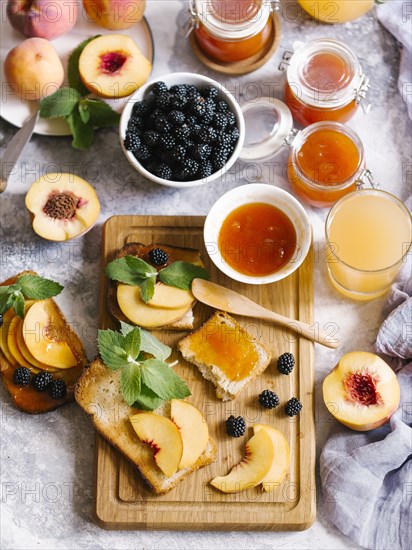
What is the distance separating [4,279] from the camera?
2.80 metres

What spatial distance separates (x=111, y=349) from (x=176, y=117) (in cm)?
75

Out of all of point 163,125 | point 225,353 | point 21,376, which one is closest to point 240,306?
point 225,353

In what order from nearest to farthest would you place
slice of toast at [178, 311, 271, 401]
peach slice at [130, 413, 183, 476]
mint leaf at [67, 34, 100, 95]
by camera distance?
peach slice at [130, 413, 183, 476] < slice of toast at [178, 311, 271, 401] < mint leaf at [67, 34, 100, 95]

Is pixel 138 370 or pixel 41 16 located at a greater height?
pixel 41 16

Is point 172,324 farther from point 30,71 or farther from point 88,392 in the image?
point 30,71

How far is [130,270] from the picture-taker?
264cm

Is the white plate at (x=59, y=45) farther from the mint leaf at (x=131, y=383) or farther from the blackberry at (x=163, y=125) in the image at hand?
the mint leaf at (x=131, y=383)

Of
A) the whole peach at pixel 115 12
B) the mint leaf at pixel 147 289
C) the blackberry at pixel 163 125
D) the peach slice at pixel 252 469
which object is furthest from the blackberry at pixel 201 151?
the peach slice at pixel 252 469

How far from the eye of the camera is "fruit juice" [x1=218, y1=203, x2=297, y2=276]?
2.65 m

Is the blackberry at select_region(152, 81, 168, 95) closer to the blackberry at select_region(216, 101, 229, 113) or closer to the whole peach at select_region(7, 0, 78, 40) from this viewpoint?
the blackberry at select_region(216, 101, 229, 113)

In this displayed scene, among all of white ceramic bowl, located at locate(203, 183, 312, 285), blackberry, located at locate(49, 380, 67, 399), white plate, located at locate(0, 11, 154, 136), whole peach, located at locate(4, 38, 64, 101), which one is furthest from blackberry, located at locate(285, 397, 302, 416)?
whole peach, located at locate(4, 38, 64, 101)

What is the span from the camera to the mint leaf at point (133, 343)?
8.30 ft

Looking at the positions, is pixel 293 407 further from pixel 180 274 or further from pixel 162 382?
pixel 180 274

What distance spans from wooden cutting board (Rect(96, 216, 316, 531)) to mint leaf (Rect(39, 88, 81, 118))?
393mm
